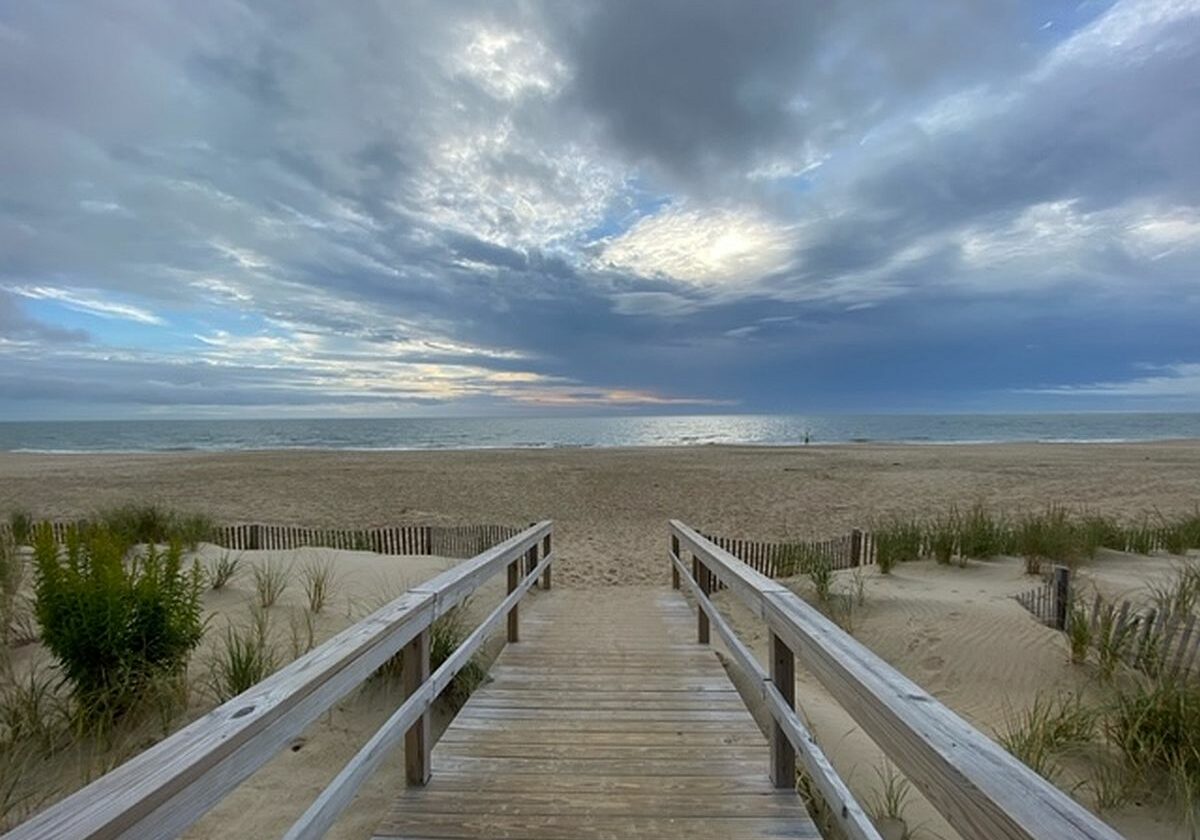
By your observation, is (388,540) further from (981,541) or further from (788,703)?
(981,541)

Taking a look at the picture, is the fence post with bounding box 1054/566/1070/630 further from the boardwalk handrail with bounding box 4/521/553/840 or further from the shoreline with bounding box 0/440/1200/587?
the boardwalk handrail with bounding box 4/521/553/840

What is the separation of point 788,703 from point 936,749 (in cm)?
138

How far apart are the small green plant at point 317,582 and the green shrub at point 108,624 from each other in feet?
6.95

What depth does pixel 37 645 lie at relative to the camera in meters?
4.70

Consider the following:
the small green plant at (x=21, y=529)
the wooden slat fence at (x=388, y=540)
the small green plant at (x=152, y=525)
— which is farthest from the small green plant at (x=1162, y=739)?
the small green plant at (x=21, y=529)

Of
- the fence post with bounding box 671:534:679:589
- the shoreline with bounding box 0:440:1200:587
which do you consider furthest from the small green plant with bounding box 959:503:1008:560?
the shoreline with bounding box 0:440:1200:587

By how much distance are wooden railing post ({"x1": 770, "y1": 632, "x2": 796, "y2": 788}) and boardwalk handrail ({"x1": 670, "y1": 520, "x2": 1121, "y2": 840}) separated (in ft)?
0.23

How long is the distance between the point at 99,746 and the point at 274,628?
7.03ft

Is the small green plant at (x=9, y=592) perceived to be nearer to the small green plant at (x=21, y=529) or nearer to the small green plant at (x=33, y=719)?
the small green plant at (x=33, y=719)

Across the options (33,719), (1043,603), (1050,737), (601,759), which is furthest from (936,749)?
(1043,603)

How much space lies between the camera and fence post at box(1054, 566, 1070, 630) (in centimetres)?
588

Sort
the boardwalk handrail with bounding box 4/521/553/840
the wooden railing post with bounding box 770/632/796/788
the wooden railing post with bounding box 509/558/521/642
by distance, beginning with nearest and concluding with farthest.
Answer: the boardwalk handrail with bounding box 4/521/553/840, the wooden railing post with bounding box 770/632/796/788, the wooden railing post with bounding box 509/558/521/642

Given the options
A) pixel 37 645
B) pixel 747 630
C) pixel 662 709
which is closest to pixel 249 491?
pixel 37 645

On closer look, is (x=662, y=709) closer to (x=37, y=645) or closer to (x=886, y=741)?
(x=886, y=741)
